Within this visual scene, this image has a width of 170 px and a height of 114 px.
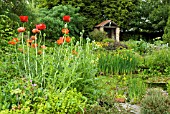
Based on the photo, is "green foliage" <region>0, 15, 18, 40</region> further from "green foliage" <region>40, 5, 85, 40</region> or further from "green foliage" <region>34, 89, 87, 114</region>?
"green foliage" <region>40, 5, 85, 40</region>

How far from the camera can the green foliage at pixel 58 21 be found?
46.7 feet

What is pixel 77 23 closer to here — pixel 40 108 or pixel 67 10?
pixel 67 10

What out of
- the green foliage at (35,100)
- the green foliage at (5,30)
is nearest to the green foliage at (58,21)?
the green foliage at (5,30)

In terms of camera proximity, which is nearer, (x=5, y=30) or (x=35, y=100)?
(x=35, y=100)

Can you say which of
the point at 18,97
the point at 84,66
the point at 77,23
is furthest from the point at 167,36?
the point at 18,97

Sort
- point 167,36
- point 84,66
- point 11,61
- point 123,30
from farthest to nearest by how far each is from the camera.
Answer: point 123,30 → point 167,36 → point 11,61 → point 84,66

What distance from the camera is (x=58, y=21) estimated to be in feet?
47.4

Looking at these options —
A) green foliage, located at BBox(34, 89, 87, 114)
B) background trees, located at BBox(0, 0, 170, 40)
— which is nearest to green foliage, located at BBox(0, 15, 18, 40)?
green foliage, located at BBox(34, 89, 87, 114)

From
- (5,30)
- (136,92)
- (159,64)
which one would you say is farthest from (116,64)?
(5,30)

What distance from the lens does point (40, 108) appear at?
103 inches

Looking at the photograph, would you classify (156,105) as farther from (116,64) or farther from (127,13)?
(127,13)

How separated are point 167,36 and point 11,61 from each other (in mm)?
12948

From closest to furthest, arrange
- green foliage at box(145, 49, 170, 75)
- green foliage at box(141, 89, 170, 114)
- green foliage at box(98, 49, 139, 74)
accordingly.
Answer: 1. green foliage at box(141, 89, 170, 114)
2. green foliage at box(98, 49, 139, 74)
3. green foliage at box(145, 49, 170, 75)

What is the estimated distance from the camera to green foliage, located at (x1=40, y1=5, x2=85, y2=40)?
14227mm
